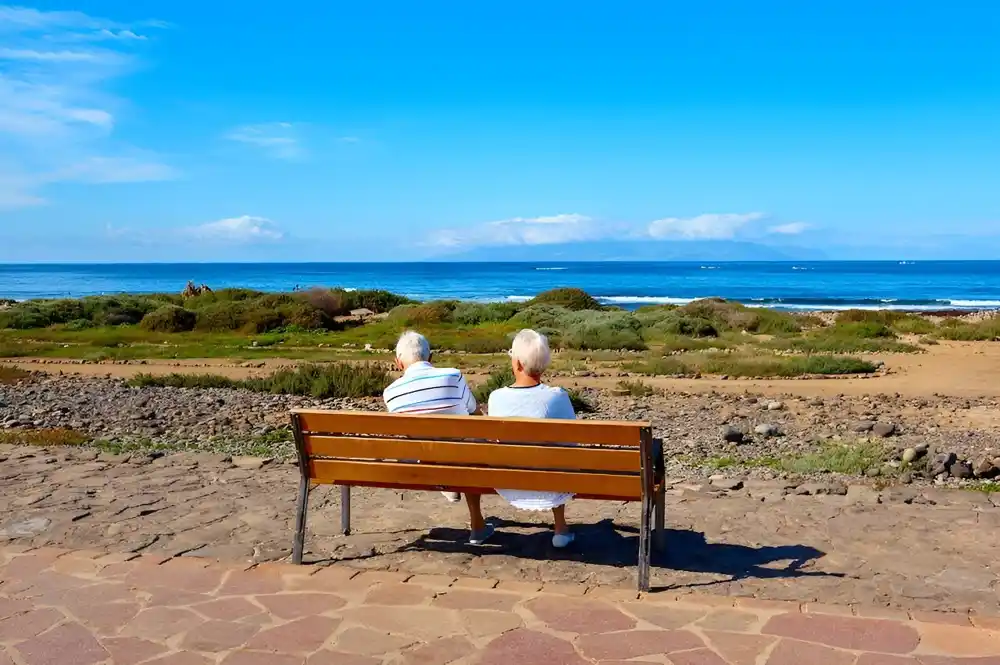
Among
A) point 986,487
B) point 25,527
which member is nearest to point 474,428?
point 25,527

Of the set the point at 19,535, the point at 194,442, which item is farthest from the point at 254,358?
the point at 19,535

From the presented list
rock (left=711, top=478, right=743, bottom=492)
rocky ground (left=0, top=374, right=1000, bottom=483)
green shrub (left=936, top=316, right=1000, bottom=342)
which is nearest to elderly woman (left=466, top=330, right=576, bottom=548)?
rock (left=711, top=478, right=743, bottom=492)

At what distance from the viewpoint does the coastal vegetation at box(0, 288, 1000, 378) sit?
19.7 meters

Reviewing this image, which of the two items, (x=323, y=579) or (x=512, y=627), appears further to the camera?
(x=323, y=579)

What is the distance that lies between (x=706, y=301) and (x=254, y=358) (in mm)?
17816

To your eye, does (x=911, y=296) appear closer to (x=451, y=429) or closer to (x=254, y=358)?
(x=254, y=358)

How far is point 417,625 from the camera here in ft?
13.4

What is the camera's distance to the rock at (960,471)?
791cm

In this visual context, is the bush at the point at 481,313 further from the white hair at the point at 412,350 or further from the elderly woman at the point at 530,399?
the elderly woman at the point at 530,399

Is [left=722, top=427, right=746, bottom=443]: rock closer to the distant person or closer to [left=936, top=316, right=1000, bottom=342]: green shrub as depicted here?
the distant person

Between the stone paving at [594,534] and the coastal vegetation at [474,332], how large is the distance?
1050 centimetres

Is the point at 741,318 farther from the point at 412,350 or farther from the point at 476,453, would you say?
the point at 476,453

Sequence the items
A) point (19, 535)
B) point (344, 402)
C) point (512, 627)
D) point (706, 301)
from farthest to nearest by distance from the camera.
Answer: point (706, 301)
point (344, 402)
point (19, 535)
point (512, 627)

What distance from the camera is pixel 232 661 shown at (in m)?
3.72
